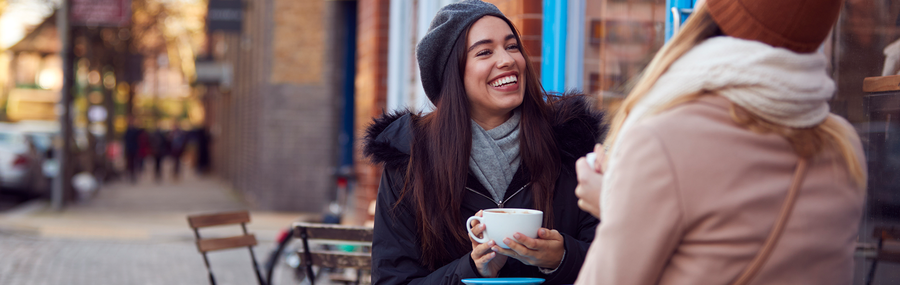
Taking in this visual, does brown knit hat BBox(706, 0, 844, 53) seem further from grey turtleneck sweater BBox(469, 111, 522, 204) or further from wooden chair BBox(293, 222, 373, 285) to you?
wooden chair BBox(293, 222, 373, 285)

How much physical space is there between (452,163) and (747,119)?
1112mm

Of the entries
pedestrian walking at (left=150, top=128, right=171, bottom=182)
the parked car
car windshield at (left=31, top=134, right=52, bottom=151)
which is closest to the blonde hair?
the parked car

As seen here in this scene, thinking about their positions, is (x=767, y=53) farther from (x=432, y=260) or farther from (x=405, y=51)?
(x=405, y=51)

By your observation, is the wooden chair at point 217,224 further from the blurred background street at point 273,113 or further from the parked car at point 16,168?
the parked car at point 16,168

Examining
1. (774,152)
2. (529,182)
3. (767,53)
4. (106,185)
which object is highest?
(767,53)

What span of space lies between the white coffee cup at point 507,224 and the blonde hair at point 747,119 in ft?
1.44

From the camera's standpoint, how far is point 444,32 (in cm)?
235

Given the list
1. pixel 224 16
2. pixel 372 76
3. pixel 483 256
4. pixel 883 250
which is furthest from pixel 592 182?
pixel 224 16

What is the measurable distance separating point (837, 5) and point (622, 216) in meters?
0.45

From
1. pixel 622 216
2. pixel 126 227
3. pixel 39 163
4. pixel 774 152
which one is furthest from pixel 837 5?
pixel 39 163

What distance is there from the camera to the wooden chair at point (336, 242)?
3605mm

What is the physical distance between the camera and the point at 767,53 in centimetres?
121

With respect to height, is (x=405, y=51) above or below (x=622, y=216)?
above

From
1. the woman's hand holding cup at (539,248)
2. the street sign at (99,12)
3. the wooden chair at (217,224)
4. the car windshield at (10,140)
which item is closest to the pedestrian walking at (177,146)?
the car windshield at (10,140)
